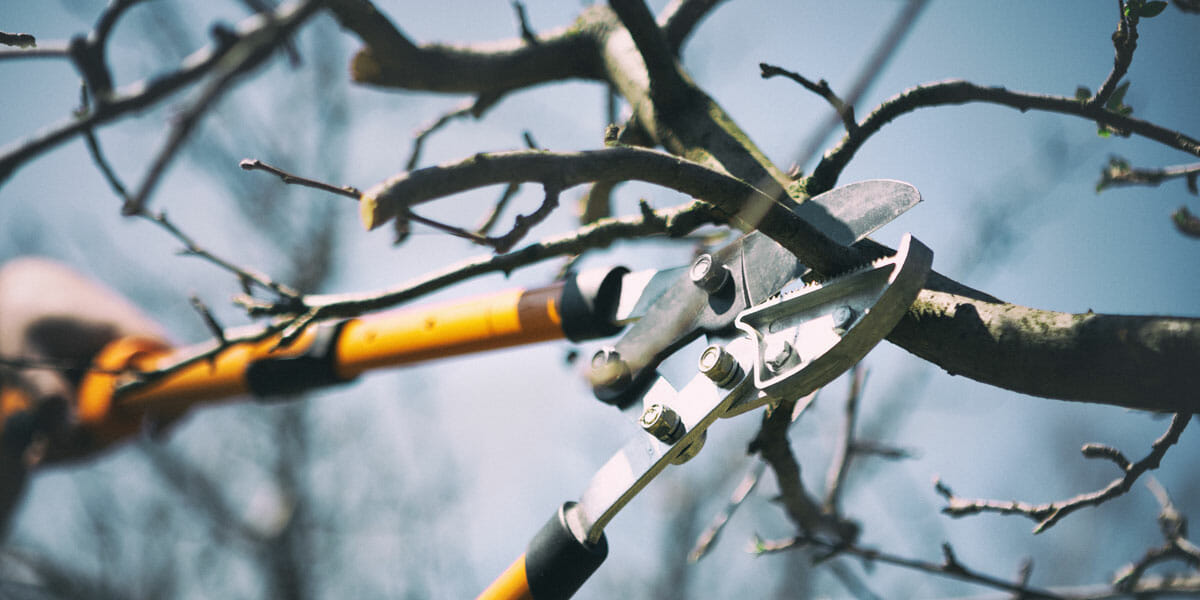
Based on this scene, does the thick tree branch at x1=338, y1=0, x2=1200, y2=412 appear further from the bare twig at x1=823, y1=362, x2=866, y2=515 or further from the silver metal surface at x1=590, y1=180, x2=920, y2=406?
the bare twig at x1=823, y1=362, x2=866, y2=515

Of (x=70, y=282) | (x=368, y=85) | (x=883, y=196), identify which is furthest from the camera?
(x=70, y=282)

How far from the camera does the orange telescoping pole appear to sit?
6.66 feet

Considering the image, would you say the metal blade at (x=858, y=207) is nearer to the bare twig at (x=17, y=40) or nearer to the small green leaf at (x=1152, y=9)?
the small green leaf at (x=1152, y=9)

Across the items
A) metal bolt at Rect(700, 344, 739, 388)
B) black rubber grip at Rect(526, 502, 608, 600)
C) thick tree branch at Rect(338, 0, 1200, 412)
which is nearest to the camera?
thick tree branch at Rect(338, 0, 1200, 412)

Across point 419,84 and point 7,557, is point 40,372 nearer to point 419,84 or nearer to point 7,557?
point 419,84

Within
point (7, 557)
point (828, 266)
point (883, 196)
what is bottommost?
point (7, 557)

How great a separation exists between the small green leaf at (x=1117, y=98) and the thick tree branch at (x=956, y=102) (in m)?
0.02

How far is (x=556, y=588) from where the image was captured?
5.56 ft

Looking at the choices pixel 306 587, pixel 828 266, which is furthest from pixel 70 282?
pixel 306 587

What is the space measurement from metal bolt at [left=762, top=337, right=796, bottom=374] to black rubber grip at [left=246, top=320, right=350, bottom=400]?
1439 millimetres

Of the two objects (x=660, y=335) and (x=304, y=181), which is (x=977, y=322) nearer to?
(x=660, y=335)

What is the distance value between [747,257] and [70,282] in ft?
9.82

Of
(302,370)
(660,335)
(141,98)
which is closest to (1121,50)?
(660,335)

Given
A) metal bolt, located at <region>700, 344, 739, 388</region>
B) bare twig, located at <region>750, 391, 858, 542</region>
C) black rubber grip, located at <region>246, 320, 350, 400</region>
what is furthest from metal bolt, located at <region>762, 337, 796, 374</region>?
black rubber grip, located at <region>246, 320, 350, 400</region>
